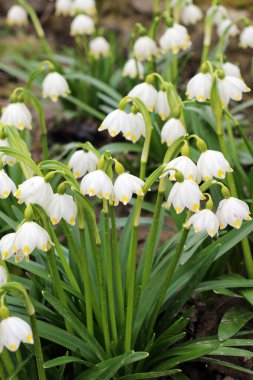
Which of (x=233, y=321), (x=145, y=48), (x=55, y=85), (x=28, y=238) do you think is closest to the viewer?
(x=28, y=238)

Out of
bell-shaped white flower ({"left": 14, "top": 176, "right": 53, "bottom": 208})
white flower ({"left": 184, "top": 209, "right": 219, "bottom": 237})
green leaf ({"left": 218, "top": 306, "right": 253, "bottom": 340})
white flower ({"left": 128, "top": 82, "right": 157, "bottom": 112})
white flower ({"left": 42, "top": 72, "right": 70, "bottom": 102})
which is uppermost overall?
white flower ({"left": 42, "top": 72, "right": 70, "bottom": 102})

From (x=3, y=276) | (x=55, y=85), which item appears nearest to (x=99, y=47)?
(x=55, y=85)

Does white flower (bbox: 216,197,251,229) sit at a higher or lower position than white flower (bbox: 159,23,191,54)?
lower

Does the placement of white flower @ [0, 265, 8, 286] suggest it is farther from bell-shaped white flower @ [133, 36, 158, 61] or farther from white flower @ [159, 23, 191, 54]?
bell-shaped white flower @ [133, 36, 158, 61]

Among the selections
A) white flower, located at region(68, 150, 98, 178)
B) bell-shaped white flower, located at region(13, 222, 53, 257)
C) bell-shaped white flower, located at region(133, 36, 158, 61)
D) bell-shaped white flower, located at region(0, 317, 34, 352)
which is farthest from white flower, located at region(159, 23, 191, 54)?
bell-shaped white flower, located at region(0, 317, 34, 352)

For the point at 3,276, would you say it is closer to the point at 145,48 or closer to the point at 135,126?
the point at 135,126

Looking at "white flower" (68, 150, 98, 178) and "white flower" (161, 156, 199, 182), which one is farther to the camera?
"white flower" (68, 150, 98, 178)
